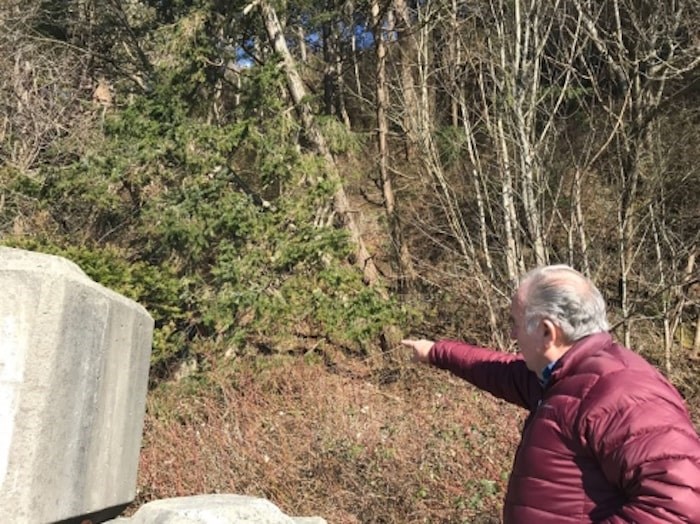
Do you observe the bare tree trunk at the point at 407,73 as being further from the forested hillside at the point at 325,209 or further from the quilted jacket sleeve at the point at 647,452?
the quilted jacket sleeve at the point at 647,452

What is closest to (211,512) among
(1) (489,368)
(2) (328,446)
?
(1) (489,368)

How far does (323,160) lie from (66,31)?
565cm

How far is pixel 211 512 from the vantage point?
2.85m

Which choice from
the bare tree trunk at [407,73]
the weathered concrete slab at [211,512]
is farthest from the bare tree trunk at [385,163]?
the weathered concrete slab at [211,512]

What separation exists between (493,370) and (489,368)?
0.07 ft

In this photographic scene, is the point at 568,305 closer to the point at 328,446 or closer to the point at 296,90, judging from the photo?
the point at 328,446

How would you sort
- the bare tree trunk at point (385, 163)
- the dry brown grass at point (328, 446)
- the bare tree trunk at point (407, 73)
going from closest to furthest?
the dry brown grass at point (328, 446) < the bare tree trunk at point (407, 73) < the bare tree trunk at point (385, 163)

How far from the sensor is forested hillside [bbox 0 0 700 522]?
23.2ft

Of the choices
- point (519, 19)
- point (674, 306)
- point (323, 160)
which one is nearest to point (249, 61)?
point (323, 160)

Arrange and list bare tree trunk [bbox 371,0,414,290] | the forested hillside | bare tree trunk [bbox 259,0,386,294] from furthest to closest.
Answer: bare tree trunk [bbox 371,0,414,290] → bare tree trunk [bbox 259,0,386,294] → the forested hillside

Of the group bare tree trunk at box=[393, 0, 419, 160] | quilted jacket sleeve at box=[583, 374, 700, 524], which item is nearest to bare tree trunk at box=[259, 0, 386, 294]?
bare tree trunk at box=[393, 0, 419, 160]

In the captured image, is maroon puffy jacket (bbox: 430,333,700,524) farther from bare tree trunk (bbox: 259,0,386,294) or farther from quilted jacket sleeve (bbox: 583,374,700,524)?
bare tree trunk (bbox: 259,0,386,294)

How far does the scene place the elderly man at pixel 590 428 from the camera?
1.48 meters

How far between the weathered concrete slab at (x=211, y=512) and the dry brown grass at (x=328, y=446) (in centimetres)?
204
